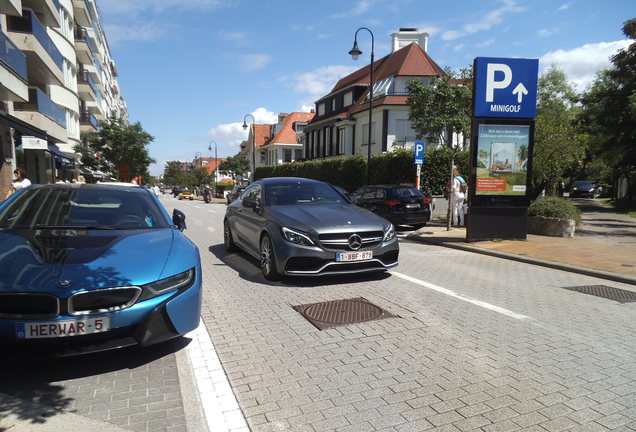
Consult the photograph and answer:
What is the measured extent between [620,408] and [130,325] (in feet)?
11.3

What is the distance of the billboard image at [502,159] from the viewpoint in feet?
34.1

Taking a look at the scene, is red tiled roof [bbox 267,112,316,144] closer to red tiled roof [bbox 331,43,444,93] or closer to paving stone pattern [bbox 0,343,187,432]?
red tiled roof [bbox 331,43,444,93]

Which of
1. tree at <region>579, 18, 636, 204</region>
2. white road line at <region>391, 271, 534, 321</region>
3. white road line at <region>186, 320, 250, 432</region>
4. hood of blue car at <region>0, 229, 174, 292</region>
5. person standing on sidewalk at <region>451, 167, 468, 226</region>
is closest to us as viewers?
white road line at <region>186, 320, 250, 432</region>

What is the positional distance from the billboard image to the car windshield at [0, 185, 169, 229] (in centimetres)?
832

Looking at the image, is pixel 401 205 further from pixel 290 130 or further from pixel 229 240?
pixel 290 130

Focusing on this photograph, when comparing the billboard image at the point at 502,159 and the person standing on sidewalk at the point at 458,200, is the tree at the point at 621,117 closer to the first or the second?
the person standing on sidewalk at the point at 458,200

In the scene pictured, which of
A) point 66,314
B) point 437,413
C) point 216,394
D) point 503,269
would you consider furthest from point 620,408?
point 503,269

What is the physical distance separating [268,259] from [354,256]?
1.33 meters

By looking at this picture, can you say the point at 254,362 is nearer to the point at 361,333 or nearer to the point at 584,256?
the point at 361,333

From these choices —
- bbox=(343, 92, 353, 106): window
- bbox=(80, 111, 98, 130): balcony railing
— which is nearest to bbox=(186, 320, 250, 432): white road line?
bbox=(343, 92, 353, 106): window

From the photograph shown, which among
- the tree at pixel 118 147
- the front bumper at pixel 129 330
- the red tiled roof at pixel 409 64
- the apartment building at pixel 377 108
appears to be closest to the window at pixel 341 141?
the apartment building at pixel 377 108

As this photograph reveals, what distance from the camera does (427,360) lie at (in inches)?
139

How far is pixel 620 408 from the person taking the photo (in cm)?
279

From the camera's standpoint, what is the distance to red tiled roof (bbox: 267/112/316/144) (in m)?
59.7
